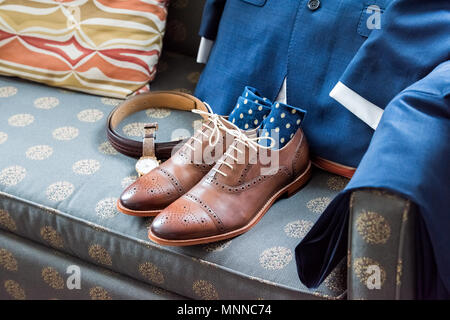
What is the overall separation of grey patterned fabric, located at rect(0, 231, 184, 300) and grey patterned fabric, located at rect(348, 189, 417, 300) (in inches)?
15.2

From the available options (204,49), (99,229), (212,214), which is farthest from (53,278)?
(204,49)

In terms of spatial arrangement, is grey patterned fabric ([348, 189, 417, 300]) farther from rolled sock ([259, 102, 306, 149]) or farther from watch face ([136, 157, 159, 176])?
watch face ([136, 157, 159, 176])

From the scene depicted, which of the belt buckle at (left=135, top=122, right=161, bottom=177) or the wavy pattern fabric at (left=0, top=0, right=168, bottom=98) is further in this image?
the wavy pattern fabric at (left=0, top=0, right=168, bottom=98)

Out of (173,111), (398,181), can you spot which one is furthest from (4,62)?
(398,181)

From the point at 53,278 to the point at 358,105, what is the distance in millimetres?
721

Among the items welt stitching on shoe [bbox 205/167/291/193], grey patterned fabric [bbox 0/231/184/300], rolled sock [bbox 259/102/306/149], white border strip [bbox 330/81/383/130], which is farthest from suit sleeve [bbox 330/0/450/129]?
grey patterned fabric [bbox 0/231/184/300]

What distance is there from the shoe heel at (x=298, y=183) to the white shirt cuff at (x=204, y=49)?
451 millimetres

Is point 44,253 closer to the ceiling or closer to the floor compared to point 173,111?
closer to the floor

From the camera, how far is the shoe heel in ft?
3.41

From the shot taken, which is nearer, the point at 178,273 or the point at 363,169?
the point at 363,169
